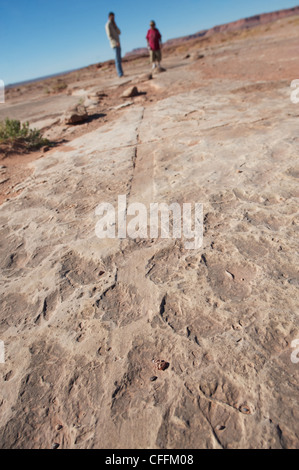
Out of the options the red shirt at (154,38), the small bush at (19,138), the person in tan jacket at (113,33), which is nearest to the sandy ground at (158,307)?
the small bush at (19,138)

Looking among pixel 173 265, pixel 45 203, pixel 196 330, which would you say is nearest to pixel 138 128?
pixel 45 203

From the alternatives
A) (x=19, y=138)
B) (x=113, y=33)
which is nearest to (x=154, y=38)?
(x=113, y=33)

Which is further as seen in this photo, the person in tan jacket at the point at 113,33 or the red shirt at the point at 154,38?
the red shirt at the point at 154,38

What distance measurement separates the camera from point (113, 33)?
8.76 meters

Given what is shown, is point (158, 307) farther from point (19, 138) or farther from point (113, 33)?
point (113, 33)

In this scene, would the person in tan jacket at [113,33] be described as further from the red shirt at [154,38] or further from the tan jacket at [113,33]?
the red shirt at [154,38]

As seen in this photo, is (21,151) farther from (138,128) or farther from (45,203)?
(45,203)

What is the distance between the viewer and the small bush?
4656mm

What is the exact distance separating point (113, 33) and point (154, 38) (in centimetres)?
115

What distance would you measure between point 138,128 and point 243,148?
186 cm

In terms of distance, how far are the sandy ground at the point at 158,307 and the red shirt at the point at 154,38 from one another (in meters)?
7.06

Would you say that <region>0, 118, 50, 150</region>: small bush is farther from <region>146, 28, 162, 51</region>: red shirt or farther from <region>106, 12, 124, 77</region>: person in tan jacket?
<region>146, 28, 162, 51</region>: red shirt

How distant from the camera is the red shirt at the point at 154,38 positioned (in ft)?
29.0

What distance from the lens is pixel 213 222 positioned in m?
2.03
